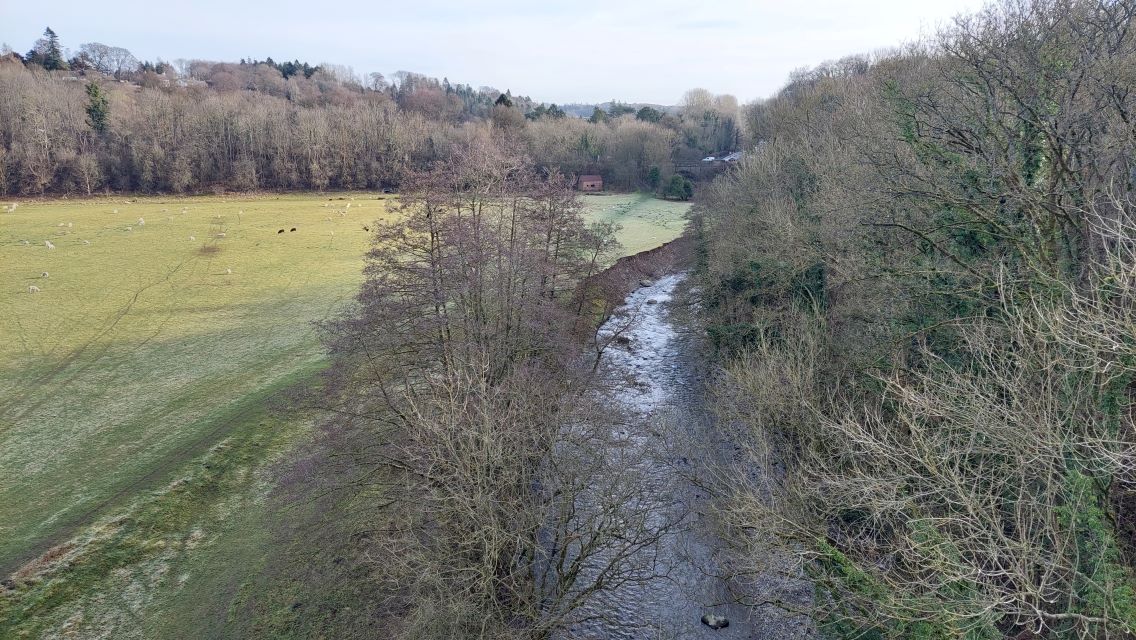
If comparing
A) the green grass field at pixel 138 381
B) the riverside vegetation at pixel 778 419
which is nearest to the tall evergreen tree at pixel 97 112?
the green grass field at pixel 138 381

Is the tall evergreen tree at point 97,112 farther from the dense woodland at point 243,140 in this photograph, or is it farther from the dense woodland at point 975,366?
the dense woodland at point 975,366

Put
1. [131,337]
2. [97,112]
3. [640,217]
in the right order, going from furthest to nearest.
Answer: [97,112]
[640,217]
[131,337]

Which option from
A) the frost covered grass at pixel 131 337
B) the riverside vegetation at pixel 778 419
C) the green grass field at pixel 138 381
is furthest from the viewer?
the frost covered grass at pixel 131 337

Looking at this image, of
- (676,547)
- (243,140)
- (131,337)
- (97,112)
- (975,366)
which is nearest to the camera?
(975,366)

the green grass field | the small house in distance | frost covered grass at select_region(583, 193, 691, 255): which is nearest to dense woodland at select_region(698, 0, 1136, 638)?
the green grass field

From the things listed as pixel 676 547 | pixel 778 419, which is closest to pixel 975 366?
pixel 778 419

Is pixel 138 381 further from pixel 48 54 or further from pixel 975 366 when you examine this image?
pixel 48 54

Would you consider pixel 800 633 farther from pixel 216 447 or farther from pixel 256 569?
pixel 216 447
